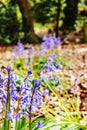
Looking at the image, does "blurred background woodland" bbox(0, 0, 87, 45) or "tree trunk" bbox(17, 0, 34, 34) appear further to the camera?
"tree trunk" bbox(17, 0, 34, 34)

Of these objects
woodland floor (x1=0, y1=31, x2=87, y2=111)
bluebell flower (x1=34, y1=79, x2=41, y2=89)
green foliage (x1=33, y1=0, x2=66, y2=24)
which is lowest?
bluebell flower (x1=34, y1=79, x2=41, y2=89)

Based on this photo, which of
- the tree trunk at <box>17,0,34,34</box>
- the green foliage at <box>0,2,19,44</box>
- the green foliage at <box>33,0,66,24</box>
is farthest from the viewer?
the green foliage at <box>33,0,66,24</box>

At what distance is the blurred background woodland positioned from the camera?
11719mm

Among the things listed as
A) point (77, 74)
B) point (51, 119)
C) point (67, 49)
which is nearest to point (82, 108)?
point (51, 119)

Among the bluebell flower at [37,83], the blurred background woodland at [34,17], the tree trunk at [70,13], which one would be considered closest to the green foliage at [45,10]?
the blurred background woodland at [34,17]

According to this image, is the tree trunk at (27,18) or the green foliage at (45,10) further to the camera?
the green foliage at (45,10)

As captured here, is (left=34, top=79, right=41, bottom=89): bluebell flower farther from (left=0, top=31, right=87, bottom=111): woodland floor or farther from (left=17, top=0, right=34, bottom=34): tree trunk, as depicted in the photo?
(left=17, top=0, right=34, bottom=34): tree trunk

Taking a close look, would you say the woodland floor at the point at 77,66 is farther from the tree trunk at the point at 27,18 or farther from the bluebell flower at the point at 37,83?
the bluebell flower at the point at 37,83

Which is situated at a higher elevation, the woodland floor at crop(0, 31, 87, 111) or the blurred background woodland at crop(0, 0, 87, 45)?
the blurred background woodland at crop(0, 0, 87, 45)

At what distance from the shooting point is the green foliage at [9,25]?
11.5 m

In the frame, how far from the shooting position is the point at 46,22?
12938 mm

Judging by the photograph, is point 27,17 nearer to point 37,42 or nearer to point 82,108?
point 37,42

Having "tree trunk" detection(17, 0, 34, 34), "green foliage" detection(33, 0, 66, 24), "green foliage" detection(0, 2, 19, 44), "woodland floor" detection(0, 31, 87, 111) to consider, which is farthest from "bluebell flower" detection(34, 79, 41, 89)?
"green foliage" detection(33, 0, 66, 24)

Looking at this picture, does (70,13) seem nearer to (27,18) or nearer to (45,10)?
(45,10)
